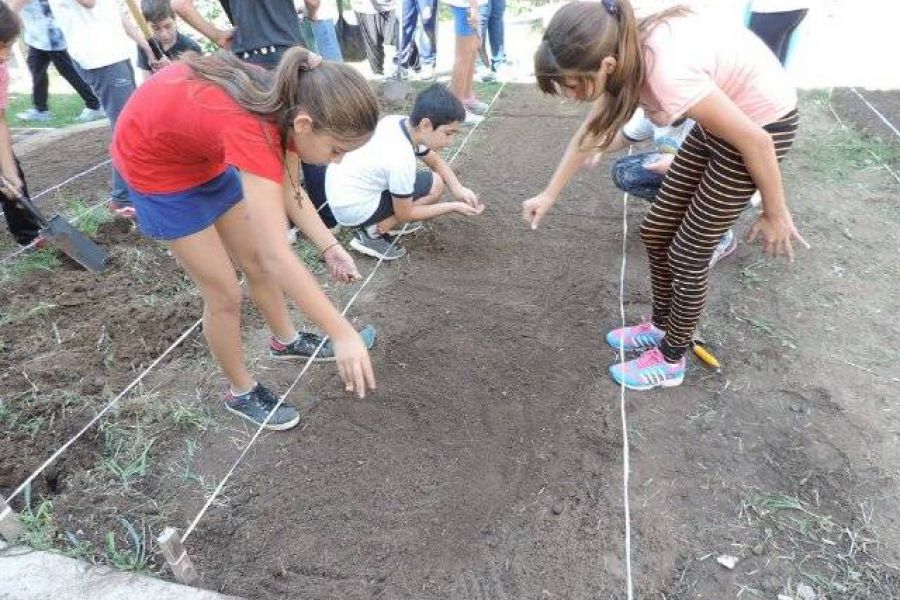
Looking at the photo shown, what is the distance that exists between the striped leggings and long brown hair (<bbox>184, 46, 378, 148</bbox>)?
114 cm

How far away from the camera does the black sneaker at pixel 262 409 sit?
2.23 meters

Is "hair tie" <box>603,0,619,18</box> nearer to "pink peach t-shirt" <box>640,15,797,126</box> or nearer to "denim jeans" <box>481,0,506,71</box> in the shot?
"pink peach t-shirt" <box>640,15,797,126</box>

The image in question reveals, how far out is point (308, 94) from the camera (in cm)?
144

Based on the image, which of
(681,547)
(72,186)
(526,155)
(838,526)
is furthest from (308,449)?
(72,186)

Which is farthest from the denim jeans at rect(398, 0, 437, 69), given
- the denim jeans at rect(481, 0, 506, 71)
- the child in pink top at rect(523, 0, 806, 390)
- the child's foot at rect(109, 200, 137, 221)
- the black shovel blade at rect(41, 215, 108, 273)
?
the child in pink top at rect(523, 0, 806, 390)

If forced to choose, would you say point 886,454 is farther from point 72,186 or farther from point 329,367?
point 72,186

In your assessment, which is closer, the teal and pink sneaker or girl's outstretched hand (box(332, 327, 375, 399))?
girl's outstretched hand (box(332, 327, 375, 399))

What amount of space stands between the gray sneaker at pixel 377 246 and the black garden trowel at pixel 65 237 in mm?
1455

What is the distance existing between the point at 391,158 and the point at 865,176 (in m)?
3.23

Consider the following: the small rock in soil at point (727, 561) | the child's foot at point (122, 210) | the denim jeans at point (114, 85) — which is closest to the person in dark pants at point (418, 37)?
the denim jeans at point (114, 85)

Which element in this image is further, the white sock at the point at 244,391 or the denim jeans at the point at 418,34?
the denim jeans at the point at 418,34

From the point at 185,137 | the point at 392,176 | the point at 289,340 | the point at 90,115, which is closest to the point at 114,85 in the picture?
the point at 392,176

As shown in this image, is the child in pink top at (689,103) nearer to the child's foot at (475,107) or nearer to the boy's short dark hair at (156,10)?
the child's foot at (475,107)

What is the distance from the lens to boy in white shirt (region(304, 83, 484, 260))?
2955 mm
